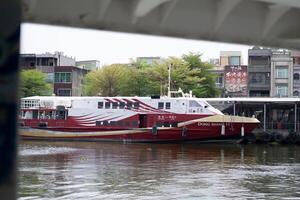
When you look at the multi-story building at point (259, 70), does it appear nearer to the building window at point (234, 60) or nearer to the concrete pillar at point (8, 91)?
the building window at point (234, 60)

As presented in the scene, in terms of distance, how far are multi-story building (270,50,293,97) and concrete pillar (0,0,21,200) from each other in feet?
231

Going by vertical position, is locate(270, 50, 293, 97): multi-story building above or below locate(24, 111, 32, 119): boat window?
above

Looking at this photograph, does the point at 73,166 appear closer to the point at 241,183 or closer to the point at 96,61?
the point at 241,183

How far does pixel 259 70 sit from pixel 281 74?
2.93 m

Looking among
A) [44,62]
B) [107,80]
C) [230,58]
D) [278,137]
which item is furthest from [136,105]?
[230,58]

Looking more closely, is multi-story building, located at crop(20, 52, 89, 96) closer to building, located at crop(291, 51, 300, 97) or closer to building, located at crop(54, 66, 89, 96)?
building, located at crop(54, 66, 89, 96)

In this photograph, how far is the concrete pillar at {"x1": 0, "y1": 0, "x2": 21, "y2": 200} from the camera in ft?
9.77

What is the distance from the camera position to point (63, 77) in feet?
286

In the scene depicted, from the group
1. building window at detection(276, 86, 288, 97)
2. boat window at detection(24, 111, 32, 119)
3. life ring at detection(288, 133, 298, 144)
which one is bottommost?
life ring at detection(288, 133, 298, 144)

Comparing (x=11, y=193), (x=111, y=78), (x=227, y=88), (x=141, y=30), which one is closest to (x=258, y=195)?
(x=141, y=30)

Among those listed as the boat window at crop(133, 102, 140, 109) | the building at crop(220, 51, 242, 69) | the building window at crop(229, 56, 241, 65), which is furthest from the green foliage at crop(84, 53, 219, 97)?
the building at crop(220, 51, 242, 69)

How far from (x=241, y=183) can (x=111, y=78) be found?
5422cm

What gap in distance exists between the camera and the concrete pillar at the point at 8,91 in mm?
2979

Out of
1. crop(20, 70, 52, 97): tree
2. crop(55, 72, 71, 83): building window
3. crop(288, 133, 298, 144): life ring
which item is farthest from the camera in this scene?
crop(55, 72, 71, 83): building window
